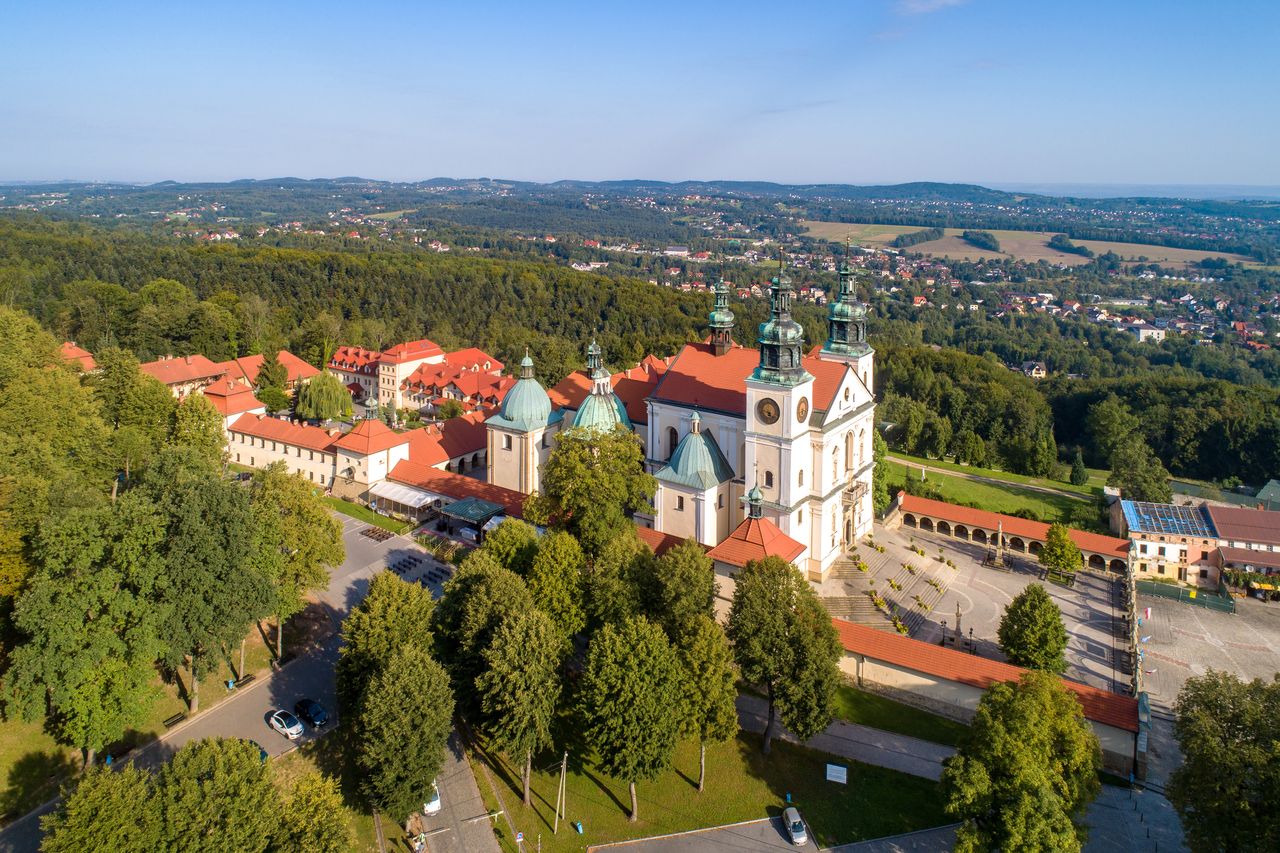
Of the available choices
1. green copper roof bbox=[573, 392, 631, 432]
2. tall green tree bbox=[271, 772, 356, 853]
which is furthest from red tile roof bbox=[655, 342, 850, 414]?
tall green tree bbox=[271, 772, 356, 853]

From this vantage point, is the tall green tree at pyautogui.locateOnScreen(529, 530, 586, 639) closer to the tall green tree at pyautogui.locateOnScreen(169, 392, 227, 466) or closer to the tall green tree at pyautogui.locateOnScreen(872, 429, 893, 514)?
the tall green tree at pyautogui.locateOnScreen(872, 429, 893, 514)

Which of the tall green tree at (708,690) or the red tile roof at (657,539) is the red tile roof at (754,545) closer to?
the red tile roof at (657,539)

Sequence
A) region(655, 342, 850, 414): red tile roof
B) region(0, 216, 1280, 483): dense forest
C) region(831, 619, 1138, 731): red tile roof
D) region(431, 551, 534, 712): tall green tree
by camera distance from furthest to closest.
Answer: region(0, 216, 1280, 483): dense forest < region(655, 342, 850, 414): red tile roof < region(831, 619, 1138, 731): red tile roof < region(431, 551, 534, 712): tall green tree

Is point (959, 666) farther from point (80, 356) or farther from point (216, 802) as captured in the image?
point (80, 356)

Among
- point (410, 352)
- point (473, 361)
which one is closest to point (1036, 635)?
point (473, 361)

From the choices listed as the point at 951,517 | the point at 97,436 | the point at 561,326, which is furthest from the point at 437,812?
the point at 561,326

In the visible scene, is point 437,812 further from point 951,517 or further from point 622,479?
point 951,517
